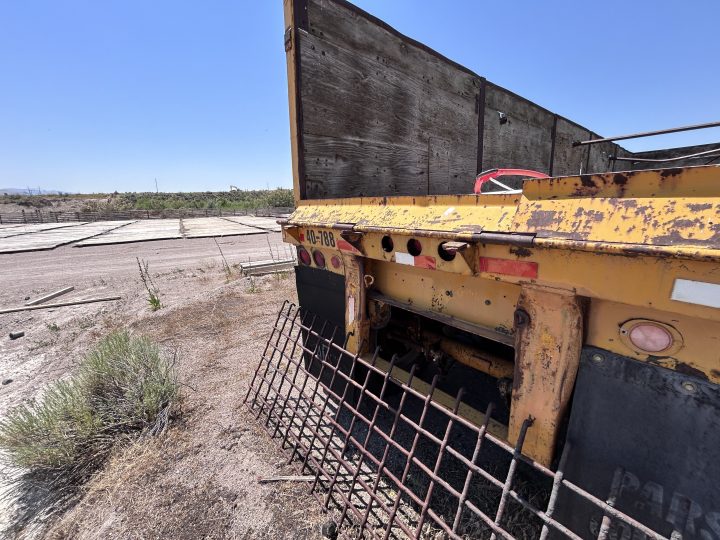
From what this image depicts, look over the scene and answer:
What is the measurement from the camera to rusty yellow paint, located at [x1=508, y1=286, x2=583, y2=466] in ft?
3.77

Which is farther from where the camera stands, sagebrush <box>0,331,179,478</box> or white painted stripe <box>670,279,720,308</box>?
sagebrush <box>0,331,179,478</box>

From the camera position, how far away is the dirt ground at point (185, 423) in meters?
1.80

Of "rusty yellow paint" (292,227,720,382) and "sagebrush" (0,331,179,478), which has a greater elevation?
"rusty yellow paint" (292,227,720,382)

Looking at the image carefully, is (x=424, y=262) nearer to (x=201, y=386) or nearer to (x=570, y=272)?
(x=570, y=272)

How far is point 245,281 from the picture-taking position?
676 centimetres

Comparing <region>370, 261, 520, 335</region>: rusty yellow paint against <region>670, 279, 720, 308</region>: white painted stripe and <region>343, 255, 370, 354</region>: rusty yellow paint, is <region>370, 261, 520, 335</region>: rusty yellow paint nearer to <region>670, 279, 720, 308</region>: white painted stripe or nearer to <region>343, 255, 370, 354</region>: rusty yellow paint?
<region>343, 255, 370, 354</region>: rusty yellow paint

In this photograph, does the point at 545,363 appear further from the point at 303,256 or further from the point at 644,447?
the point at 303,256

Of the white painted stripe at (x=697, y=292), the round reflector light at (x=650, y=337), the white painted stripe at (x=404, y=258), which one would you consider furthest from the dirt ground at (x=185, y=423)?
the white painted stripe at (x=697, y=292)

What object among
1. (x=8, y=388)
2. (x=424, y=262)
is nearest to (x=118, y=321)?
(x=8, y=388)

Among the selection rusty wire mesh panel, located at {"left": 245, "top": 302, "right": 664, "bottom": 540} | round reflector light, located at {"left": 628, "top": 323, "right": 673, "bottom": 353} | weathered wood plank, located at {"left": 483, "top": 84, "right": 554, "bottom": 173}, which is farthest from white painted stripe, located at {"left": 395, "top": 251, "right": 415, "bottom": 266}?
weathered wood plank, located at {"left": 483, "top": 84, "right": 554, "bottom": 173}

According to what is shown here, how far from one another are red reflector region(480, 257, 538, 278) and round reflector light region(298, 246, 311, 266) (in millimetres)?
1471

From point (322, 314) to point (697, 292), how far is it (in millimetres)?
2066

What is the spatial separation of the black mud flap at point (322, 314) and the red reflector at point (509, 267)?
112 centimetres

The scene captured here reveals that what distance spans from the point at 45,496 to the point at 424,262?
2.78 meters
